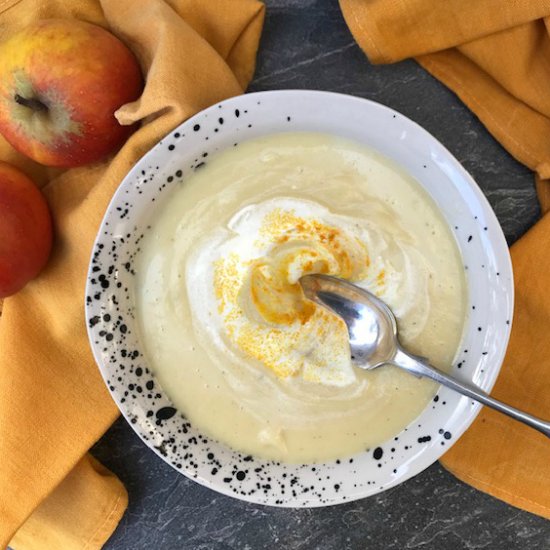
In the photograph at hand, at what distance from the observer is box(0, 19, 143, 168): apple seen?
854 mm

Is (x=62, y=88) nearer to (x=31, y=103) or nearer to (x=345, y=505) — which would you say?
(x=31, y=103)

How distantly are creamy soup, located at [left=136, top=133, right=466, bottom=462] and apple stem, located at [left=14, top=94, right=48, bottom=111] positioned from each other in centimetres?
23

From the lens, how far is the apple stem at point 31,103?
2.78 ft

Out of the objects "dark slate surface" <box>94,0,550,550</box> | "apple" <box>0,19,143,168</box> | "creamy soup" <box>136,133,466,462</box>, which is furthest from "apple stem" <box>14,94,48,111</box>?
"dark slate surface" <box>94,0,550,550</box>

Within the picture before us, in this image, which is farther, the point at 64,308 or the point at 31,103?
the point at 64,308

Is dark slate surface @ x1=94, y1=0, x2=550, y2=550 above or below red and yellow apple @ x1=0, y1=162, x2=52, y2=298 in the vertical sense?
below

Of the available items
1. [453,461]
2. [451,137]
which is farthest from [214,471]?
[451,137]

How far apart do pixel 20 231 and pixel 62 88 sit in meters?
0.22

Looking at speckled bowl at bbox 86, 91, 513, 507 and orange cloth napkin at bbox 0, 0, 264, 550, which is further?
orange cloth napkin at bbox 0, 0, 264, 550

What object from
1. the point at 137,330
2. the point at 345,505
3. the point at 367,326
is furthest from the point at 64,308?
the point at 345,505

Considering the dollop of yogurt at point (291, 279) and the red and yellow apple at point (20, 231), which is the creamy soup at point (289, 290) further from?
the red and yellow apple at point (20, 231)

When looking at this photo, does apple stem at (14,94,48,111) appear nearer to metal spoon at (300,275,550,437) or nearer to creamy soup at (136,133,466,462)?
creamy soup at (136,133,466,462)

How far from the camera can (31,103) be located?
0.86 metres

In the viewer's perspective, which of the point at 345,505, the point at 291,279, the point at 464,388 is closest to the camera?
the point at 464,388
